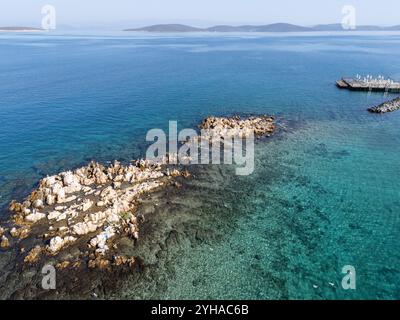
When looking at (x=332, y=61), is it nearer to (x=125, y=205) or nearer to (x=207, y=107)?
(x=207, y=107)

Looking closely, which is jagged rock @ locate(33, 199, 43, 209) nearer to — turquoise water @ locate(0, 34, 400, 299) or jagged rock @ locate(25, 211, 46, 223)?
jagged rock @ locate(25, 211, 46, 223)

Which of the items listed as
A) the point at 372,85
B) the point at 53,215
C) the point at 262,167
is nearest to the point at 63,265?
the point at 53,215

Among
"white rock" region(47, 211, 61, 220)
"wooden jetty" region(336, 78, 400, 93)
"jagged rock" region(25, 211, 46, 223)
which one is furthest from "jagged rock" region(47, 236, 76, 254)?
"wooden jetty" region(336, 78, 400, 93)

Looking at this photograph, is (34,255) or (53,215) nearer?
(34,255)

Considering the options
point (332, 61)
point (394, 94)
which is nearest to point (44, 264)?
point (394, 94)

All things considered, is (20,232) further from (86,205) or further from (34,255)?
(86,205)

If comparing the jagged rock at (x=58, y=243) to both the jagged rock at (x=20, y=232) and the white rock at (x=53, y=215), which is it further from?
the white rock at (x=53, y=215)
